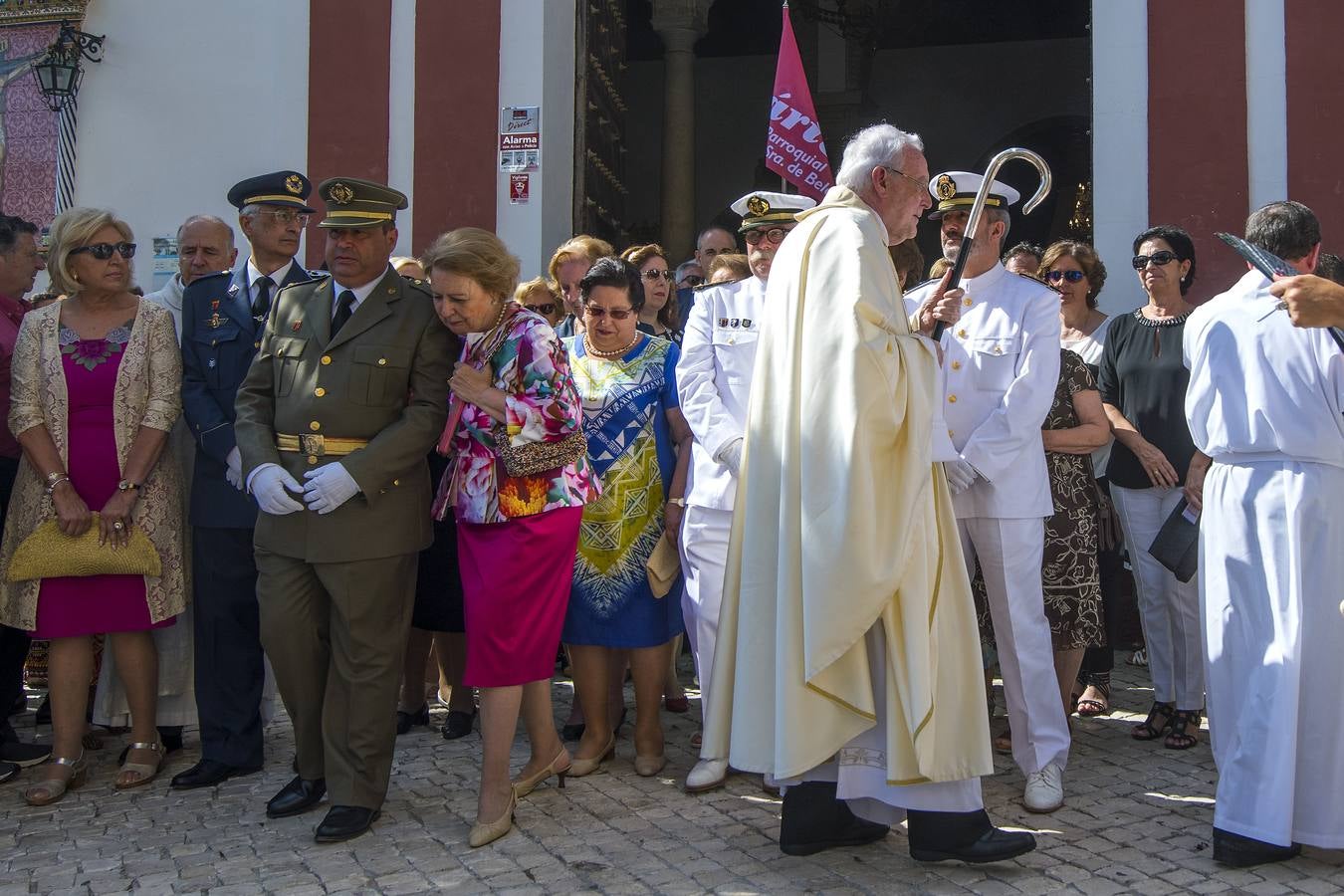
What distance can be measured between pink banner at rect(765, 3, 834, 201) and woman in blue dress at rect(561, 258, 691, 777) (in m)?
2.91

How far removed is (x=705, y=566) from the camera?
489 centimetres

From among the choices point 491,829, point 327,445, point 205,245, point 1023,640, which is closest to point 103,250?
point 205,245

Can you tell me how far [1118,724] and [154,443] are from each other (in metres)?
3.90

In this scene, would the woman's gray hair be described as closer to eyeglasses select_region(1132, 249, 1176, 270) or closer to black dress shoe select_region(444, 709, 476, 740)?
eyeglasses select_region(1132, 249, 1176, 270)

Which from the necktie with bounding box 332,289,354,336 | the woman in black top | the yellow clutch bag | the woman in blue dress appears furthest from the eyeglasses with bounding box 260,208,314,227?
the woman in black top

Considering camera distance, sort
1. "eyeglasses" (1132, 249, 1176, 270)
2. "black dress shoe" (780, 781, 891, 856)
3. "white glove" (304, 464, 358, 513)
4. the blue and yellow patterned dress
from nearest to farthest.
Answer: "black dress shoe" (780, 781, 891, 856), "white glove" (304, 464, 358, 513), the blue and yellow patterned dress, "eyeglasses" (1132, 249, 1176, 270)

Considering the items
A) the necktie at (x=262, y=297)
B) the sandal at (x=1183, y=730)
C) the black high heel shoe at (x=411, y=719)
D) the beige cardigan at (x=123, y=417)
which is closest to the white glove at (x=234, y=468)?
the beige cardigan at (x=123, y=417)

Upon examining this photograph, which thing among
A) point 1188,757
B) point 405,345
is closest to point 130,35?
point 405,345

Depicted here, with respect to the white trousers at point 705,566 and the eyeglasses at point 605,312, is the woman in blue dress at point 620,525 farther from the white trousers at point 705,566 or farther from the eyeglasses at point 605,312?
the white trousers at point 705,566

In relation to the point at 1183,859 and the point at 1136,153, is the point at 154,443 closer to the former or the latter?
the point at 1183,859

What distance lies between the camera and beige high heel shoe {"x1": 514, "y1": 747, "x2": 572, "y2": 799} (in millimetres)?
4570

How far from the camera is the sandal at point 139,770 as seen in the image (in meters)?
4.92

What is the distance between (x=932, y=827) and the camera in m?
3.85

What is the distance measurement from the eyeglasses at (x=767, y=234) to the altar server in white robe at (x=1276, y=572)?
5.22 ft
